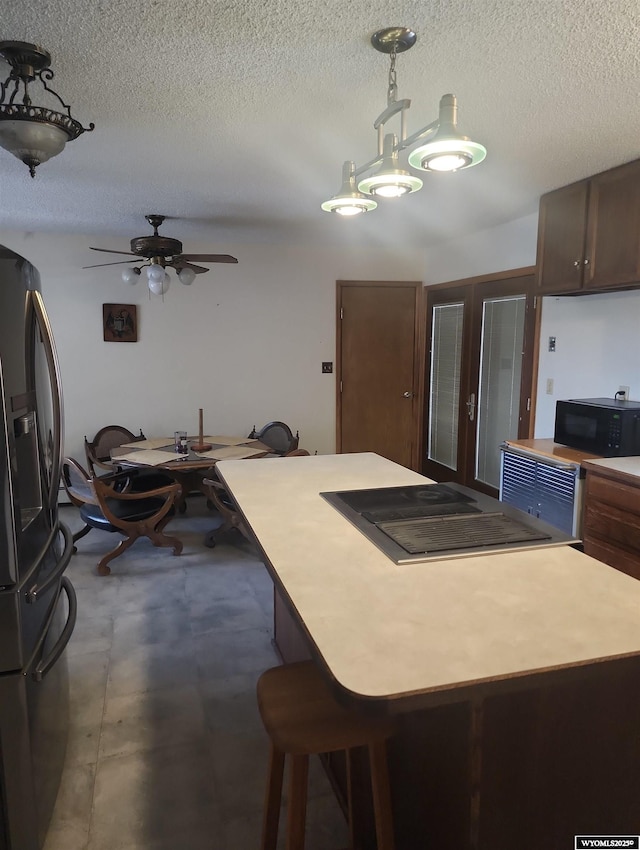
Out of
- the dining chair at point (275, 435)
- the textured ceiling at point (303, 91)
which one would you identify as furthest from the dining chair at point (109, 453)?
the textured ceiling at point (303, 91)

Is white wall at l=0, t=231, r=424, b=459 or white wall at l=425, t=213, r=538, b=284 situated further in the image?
white wall at l=0, t=231, r=424, b=459

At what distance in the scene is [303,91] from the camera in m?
2.05

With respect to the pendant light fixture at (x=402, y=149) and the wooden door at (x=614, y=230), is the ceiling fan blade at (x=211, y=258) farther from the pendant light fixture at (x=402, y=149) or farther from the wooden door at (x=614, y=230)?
the wooden door at (x=614, y=230)

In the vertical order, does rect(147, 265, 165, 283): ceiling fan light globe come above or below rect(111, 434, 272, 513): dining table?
above

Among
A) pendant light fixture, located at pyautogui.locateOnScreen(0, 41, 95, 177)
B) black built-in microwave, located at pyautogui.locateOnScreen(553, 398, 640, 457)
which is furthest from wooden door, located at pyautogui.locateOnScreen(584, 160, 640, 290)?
pendant light fixture, located at pyautogui.locateOnScreen(0, 41, 95, 177)

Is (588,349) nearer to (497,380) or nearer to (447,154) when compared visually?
(497,380)

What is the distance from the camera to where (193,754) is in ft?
6.61

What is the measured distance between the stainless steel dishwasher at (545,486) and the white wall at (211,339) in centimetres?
247

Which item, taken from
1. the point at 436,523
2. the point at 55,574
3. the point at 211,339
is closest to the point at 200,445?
the point at 211,339

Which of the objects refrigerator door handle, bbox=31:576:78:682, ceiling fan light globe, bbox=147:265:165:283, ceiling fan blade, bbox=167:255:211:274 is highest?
ceiling fan blade, bbox=167:255:211:274

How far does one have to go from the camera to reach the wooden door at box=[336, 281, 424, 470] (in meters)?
5.53

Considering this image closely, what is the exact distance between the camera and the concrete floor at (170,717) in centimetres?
172

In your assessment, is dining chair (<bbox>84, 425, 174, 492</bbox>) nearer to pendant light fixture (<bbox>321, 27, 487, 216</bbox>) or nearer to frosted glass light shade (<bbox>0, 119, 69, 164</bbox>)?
frosted glass light shade (<bbox>0, 119, 69, 164</bbox>)

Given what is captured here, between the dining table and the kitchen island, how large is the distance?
2638 millimetres
